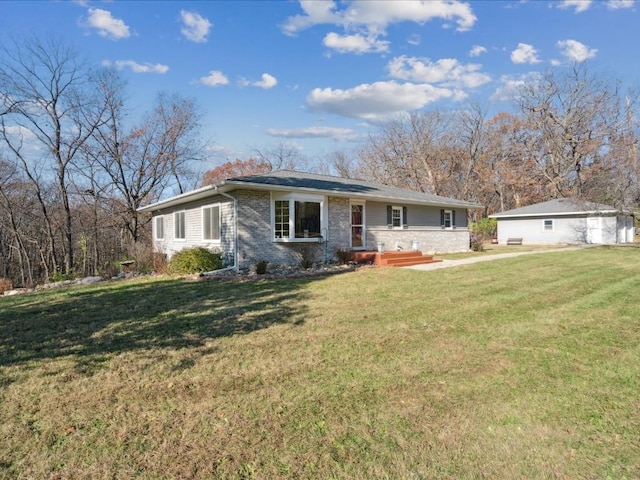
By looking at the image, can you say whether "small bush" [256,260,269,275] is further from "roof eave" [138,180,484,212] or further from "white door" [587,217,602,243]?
"white door" [587,217,602,243]

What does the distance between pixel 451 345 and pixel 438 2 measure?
11941mm

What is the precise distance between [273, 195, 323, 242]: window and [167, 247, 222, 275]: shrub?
2223mm

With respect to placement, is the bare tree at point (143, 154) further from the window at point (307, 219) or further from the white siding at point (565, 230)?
the white siding at point (565, 230)

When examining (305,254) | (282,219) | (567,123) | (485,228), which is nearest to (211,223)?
(282,219)

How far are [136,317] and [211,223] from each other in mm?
7965

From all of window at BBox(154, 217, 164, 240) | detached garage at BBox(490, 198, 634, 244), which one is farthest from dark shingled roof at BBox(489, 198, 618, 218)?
window at BBox(154, 217, 164, 240)

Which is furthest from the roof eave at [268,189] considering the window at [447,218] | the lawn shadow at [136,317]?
the lawn shadow at [136,317]

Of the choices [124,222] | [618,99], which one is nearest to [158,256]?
[124,222]

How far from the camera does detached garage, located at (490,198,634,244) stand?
25.0m

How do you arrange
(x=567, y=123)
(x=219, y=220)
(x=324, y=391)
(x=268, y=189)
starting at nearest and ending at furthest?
(x=324, y=391)
(x=268, y=189)
(x=219, y=220)
(x=567, y=123)

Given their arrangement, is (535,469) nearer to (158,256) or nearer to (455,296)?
(455,296)

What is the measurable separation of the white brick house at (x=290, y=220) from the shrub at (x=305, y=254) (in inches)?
3.9

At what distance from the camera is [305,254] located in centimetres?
1277

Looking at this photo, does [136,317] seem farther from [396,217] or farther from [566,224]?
[566,224]
